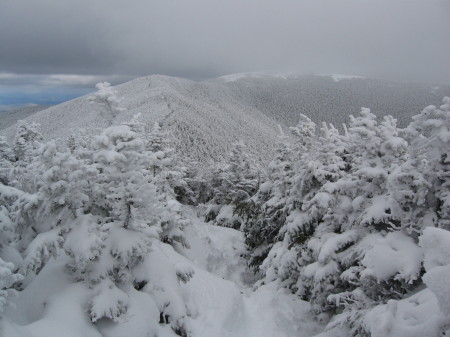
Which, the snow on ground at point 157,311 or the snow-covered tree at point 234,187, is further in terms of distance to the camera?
the snow-covered tree at point 234,187

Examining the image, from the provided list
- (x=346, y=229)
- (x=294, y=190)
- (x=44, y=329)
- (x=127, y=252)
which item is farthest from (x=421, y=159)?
(x=44, y=329)

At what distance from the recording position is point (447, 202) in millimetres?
8172

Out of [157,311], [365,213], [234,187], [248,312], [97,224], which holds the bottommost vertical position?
[234,187]

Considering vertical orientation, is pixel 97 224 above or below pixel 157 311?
above

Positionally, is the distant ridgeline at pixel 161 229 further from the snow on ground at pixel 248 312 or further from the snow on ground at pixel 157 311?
the snow on ground at pixel 248 312

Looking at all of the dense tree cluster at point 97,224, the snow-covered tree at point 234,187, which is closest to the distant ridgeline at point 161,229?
the dense tree cluster at point 97,224

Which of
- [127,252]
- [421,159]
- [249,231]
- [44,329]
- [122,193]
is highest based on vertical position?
[421,159]

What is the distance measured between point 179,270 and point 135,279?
1.71m

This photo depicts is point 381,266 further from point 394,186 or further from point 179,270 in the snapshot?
point 179,270

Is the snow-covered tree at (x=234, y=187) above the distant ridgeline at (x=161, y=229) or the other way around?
the other way around

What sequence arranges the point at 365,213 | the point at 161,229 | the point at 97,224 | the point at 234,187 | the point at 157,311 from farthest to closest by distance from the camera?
1. the point at 234,187
2. the point at 161,229
3. the point at 157,311
4. the point at 365,213
5. the point at 97,224

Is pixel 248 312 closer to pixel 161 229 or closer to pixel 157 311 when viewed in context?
pixel 157 311

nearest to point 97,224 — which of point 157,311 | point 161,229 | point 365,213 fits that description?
point 161,229

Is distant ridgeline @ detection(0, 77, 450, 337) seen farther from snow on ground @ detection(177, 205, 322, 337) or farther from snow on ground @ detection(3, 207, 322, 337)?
snow on ground @ detection(177, 205, 322, 337)
